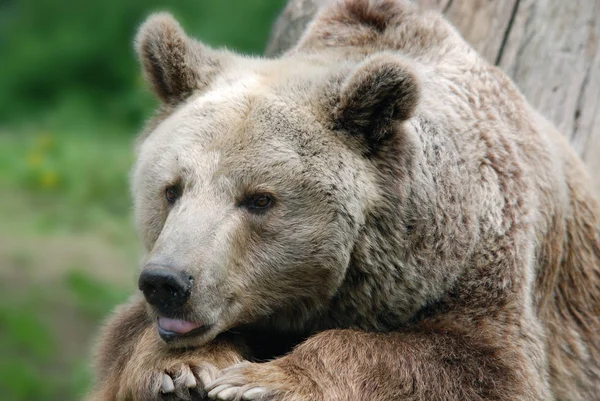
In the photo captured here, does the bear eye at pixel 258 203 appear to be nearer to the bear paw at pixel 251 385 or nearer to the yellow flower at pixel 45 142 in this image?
the bear paw at pixel 251 385

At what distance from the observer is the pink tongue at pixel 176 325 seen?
434 cm

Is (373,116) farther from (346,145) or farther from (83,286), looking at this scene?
(83,286)

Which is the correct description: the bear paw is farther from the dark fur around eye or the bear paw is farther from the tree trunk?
the tree trunk

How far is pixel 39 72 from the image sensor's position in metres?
18.7

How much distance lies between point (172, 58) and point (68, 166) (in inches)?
387

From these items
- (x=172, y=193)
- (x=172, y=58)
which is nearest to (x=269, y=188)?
(x=172, y=193)

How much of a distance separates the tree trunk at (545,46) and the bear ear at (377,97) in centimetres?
265

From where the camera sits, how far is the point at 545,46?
7062mm

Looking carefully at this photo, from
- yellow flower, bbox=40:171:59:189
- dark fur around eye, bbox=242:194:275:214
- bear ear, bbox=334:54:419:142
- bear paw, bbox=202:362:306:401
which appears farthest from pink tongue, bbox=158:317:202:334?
yellow flower, bbox=40:171:59:189

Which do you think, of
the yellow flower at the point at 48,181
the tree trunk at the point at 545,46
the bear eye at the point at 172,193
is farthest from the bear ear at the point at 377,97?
the yellow flower at the point at 48,181

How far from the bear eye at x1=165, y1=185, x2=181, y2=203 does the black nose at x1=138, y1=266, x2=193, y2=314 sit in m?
0.60

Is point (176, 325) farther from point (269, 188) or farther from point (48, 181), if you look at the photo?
point (48, 181)

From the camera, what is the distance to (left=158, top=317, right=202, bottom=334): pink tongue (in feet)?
14.2

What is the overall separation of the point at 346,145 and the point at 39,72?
49.8ft
